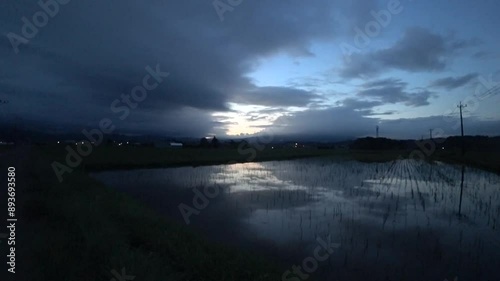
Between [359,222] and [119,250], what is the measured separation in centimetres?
784

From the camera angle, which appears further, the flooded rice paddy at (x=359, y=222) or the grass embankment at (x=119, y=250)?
the flooded rice paddy at (x=359, y=222)

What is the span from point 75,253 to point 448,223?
11.2 metres

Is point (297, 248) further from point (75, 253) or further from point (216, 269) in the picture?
point (75, 253)

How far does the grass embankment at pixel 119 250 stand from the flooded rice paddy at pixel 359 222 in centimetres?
151

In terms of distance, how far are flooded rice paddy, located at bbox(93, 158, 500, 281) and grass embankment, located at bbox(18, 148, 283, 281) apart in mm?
1515

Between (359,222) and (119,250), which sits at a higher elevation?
(119,250)

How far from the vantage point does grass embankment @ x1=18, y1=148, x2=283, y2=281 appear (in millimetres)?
5051

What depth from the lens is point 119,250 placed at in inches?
224

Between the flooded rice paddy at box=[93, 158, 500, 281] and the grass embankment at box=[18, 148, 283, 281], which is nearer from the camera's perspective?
the grass embankment at box=[18, 148, 283, 281]

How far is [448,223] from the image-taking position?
984cm

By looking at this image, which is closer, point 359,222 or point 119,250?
point 119,250

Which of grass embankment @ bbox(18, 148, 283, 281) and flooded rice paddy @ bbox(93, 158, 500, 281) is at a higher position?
grass embankment @ bbox(18, 148, 283, 281)

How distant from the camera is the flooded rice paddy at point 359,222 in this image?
6.71 meters

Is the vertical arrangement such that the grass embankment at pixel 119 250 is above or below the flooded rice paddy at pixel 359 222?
above
